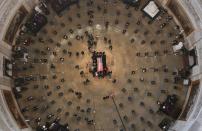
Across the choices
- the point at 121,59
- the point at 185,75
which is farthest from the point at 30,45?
the point at 185,75

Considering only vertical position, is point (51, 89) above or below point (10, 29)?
below

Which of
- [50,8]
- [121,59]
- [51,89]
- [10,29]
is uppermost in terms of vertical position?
[50,8]

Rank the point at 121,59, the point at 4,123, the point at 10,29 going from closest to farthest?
the point at 4,123, the point at 10,29, the point at 121,59

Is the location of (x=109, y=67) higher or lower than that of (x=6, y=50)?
lower

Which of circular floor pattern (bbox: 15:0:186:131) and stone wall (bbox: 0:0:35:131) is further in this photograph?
circular floor pattern (bbox: 15:0:186:131)

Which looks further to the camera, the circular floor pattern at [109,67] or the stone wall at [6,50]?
the circular floor pattern at [109,67]

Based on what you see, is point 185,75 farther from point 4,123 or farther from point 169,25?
point 4,123

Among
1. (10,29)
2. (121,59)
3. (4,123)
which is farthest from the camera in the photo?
(121,59)

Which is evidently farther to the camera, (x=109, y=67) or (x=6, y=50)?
(x=109, y=67)
